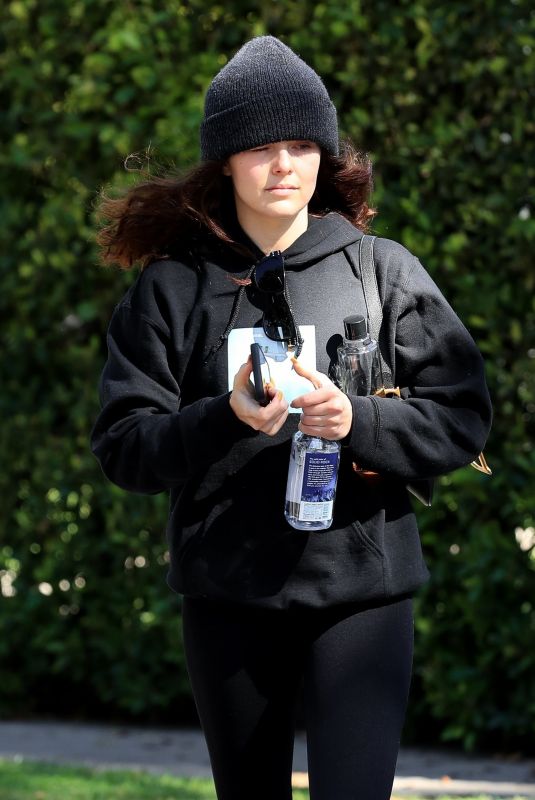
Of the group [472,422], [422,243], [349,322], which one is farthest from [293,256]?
[422,243]

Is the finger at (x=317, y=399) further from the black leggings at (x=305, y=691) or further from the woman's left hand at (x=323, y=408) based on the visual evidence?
the black leggings at (x=305, y=691)

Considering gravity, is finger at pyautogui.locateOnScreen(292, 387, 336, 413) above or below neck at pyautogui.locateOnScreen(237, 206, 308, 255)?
below

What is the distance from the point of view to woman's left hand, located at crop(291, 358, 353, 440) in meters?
2.35

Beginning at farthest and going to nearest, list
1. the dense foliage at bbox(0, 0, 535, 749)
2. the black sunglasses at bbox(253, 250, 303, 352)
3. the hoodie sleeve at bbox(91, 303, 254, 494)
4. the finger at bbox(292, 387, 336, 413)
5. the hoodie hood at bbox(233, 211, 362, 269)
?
the dense foliage at bbox(0, 0, 535, 749)
the hoodie hood at bbox(233, 211, 362, 269)
the black sunglasses at bbox(253, 250, 303, 352)
the hoodie sleeve at bbox(91, 303, 254, 494)
the finger at bbox(292, 387, 336, 413)

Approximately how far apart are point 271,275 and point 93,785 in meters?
2.85

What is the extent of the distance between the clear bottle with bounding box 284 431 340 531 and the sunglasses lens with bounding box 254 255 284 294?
299 millimetres

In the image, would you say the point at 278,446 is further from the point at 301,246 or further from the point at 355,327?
the point at 301,246

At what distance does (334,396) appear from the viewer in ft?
7.77

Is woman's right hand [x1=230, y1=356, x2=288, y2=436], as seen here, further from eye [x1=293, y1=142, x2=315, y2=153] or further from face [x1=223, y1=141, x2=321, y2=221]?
eye [x1=293, y1=142, x2=315, y2=153]

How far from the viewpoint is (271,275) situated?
255 cm

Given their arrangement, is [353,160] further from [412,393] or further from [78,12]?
[78,12]

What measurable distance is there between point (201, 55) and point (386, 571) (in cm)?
317

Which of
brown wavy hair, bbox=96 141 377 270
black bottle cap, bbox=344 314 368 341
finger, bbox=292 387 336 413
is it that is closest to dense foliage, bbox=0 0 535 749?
brown wavy hair, bbox=96 141 377 270

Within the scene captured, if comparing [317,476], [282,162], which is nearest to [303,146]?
[282,162]
